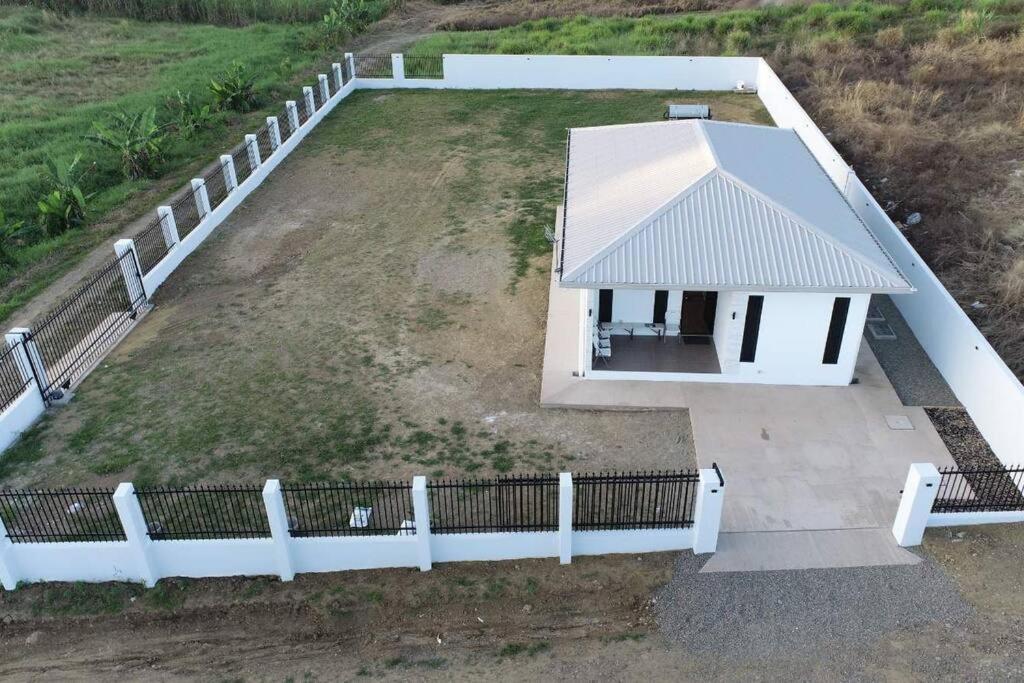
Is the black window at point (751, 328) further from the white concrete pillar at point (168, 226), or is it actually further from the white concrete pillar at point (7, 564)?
the white concrete pillar at point (168, 226)

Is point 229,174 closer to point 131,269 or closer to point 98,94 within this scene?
point 131,269

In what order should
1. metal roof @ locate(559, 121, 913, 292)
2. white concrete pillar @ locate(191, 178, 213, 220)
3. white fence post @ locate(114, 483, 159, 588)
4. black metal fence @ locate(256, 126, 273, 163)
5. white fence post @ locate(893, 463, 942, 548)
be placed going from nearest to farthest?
white fence post @ locate(114, 483, 159, 588) < white fence post @ locate(893, 463, 942, 548) < metal roof @ locate(559, 121, 913, 292) < white concrete pillar @ locate(191, 178, 213, 220) < black metal fence @ locate(256, 126, 273, 163)

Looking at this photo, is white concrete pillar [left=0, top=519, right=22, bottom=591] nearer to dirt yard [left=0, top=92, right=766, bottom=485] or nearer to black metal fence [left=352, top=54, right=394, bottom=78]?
dirt yard [left=0, top=92, right=766, bottom=485]

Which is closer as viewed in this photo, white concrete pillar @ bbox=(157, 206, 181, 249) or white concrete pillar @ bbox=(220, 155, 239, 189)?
white concrete pillar @ bbox=(157, 206, 181, 249)

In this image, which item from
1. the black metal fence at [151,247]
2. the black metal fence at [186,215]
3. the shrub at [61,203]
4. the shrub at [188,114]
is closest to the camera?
the black metal fence at [151,247]

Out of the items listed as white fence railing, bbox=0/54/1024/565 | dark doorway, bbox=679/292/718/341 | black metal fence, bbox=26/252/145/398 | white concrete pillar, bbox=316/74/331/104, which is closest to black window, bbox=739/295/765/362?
dark doorway, bbox=679/292/718/341

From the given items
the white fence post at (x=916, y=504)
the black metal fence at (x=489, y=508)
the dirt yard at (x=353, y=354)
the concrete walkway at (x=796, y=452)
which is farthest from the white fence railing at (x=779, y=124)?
the black metal fence at (x=489, y=508)

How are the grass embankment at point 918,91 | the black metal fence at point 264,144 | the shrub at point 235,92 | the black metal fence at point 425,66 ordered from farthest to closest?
the black metal fence at point 425,66
the shrub at point 235,92
the black metal fence at point 264,144
the grass embankment at point 918,91
